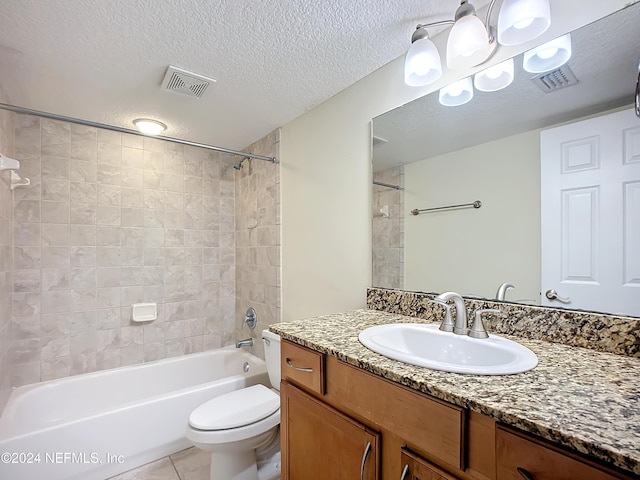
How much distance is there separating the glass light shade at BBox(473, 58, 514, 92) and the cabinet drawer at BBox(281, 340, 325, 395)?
1180 millimetres

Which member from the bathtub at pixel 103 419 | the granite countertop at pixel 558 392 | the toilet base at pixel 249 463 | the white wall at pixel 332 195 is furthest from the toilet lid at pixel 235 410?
the granite countertop at pixel 558 392

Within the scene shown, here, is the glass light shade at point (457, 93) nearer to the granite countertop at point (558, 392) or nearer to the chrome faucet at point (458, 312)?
the chrome faucet at point (458, 312)

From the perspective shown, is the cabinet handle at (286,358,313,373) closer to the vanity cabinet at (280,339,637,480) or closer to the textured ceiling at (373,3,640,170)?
the vanity cabinet at (280,339,637,480)

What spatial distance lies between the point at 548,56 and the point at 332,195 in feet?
3.71

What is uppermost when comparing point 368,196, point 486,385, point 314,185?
point 314,185

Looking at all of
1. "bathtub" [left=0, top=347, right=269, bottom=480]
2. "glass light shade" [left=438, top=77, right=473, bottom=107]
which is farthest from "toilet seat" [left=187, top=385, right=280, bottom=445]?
"glass light shade" [left=438, top=77, right=473, bottom=107]

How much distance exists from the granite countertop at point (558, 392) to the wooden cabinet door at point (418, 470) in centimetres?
17

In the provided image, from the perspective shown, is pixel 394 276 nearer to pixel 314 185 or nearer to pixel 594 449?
pixel 314 185

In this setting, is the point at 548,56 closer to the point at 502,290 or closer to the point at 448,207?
the point at 448,207

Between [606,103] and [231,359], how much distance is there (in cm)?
279

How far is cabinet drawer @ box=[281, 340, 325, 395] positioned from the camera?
102 centimetres

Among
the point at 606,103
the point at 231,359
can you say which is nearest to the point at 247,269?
the point at 231,359

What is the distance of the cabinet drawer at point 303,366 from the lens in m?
1.02

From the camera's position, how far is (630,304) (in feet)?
2.87
